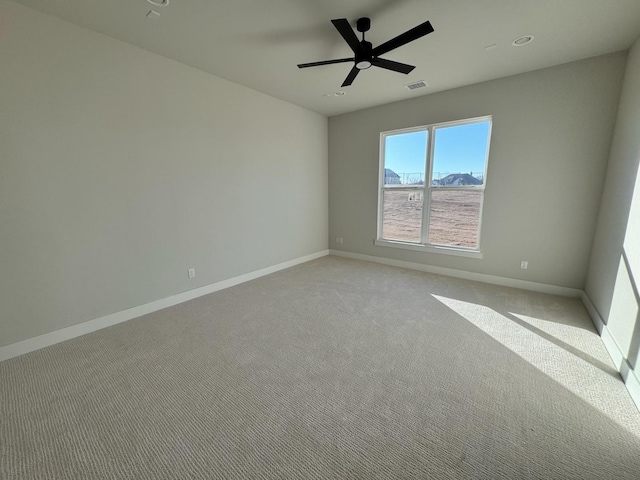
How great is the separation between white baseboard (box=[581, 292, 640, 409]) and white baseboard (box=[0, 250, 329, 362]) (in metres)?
3.94

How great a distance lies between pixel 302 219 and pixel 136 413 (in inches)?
145

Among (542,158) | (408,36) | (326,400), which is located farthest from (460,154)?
(326,400)

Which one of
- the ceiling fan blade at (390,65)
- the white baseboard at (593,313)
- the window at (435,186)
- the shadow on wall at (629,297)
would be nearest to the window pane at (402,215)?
the window at (435,186)

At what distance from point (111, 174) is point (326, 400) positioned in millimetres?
2864

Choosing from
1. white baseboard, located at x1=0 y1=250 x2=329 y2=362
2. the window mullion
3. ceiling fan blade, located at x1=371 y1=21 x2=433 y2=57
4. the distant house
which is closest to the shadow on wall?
ceiling fan blade, located at x1=371 y1=21 x2=433 y2=57

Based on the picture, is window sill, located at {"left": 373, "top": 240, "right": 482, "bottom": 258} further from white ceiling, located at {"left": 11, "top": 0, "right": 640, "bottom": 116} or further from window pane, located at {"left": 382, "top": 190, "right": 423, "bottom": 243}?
white ceiling, located at {"left": 11, "top": 0, "right": 640, "bottom": 116}

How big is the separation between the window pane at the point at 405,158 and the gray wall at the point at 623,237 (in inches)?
83.7

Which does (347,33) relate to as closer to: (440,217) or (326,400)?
(326,400)

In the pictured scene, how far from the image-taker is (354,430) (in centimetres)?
148

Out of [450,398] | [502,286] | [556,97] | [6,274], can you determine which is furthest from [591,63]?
[6,274]

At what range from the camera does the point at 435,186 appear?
4.18m

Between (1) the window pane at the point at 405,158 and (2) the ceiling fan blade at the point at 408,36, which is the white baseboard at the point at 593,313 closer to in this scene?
(1) the window pane at the point at 405,158

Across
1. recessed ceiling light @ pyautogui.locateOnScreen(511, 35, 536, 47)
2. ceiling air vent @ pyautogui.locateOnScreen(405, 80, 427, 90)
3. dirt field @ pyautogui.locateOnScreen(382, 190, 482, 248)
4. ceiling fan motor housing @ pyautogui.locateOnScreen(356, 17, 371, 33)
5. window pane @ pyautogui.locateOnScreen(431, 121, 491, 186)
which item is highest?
ceiling air vent @ pyautogui.locateOnScreen(405, 80, 427, 90)

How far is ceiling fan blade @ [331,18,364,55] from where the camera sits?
6.09 ft
